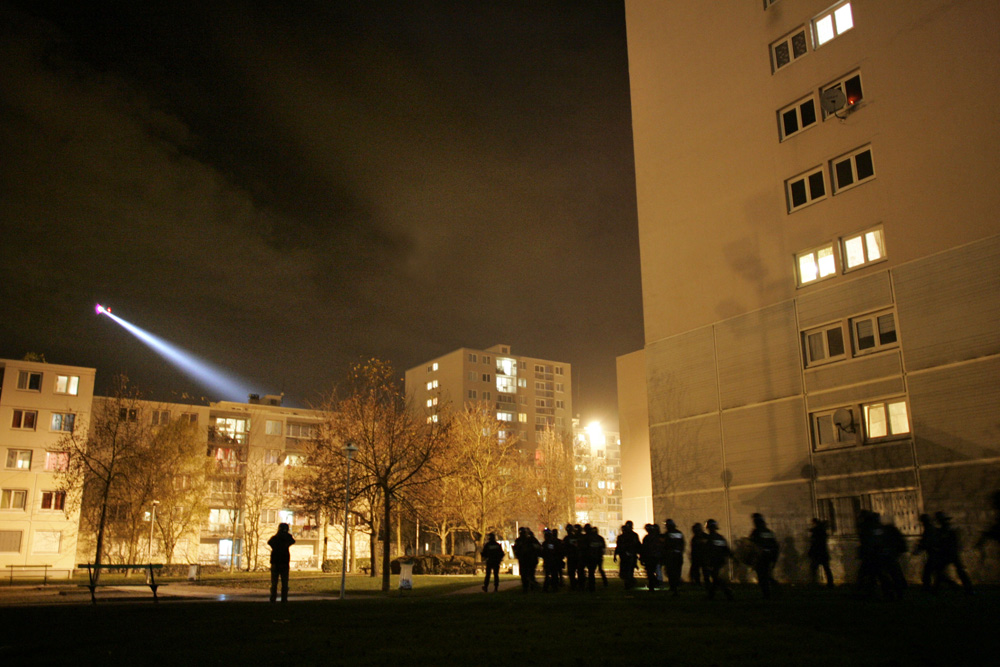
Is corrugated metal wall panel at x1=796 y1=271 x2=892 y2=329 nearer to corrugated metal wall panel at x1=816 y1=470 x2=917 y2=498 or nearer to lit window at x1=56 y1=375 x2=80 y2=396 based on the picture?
corrugated metal wall panel at x1=816 y1=470 x2=917 y2=498

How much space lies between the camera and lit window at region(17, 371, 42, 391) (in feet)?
204

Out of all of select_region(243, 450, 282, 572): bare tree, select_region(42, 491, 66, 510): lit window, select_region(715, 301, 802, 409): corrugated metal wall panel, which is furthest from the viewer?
select_region(243, 450, 282, 572): bare tree

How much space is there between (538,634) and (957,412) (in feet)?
55.4

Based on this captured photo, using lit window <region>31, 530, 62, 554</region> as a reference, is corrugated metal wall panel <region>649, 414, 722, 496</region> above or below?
above

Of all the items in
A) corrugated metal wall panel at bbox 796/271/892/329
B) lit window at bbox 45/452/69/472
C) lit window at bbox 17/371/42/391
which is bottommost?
lit window at bbox 45/452/69/472

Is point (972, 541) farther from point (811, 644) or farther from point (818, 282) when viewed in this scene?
point (811, 644)

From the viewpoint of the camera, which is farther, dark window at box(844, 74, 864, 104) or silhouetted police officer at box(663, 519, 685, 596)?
dark window at box(844, 74, 864, 104)

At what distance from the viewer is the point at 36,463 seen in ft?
201

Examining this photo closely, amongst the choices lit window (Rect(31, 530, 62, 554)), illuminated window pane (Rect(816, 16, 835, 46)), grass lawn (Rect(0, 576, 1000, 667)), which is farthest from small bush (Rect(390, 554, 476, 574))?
illuminated window pane (Rect(816, 16, 835, 46))

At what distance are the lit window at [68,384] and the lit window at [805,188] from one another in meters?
59.6

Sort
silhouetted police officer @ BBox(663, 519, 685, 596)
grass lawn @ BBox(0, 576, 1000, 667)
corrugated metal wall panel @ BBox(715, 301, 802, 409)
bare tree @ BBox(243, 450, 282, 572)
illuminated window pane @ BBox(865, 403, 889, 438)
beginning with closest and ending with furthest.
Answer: grass lawn @ BBox(0, 576, 1000, 667)
silhouetted police officer @ BBox(663, 519, 685, 596)
illuminated window pane @ BBox(865, 403, 889, 438)
corrugated metal wall panel @ BBox(715, 301, 802, 409)
bare tree @ BBox(243, 450, 282, 572)

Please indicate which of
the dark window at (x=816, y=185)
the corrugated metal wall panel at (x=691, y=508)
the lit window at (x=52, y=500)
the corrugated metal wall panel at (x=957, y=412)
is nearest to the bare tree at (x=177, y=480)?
the lit window at (x=52, y=500)

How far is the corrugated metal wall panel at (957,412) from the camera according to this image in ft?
69.7

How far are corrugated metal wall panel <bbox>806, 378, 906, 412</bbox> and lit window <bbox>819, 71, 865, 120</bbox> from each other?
31.1 ft
